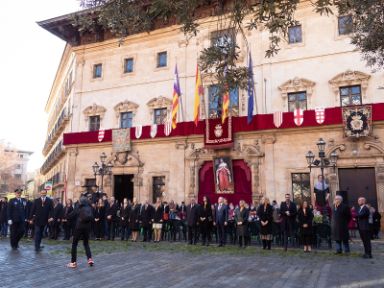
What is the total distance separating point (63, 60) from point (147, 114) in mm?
17607

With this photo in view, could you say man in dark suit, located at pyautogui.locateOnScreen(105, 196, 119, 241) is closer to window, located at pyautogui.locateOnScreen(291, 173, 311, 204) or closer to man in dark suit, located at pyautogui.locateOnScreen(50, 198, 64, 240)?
man in dark suit, located at pyautogui.locateOnScreen(50, 198, 64, 240)

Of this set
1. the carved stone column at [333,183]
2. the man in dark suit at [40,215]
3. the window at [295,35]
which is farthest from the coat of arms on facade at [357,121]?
the man in dark suit at [40,215]

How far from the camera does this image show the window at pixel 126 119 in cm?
2722

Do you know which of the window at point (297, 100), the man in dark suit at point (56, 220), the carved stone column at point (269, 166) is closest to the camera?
the man in dark suit at point (56, 220)

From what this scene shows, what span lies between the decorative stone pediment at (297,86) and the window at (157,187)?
9.45 m

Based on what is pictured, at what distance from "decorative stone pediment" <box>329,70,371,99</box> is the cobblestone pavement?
1161cm

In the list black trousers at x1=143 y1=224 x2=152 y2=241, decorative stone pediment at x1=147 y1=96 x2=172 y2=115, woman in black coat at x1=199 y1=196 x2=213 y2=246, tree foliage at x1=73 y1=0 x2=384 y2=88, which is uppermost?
decorative stone pediment at x1=147 y1=96 x2=172 y2=115

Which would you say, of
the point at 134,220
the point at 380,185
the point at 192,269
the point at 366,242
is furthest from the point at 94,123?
the point at 366,242

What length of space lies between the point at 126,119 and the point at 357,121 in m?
15.3

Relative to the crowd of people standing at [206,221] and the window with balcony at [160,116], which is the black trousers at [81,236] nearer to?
the crowd of people standing at [206,221]

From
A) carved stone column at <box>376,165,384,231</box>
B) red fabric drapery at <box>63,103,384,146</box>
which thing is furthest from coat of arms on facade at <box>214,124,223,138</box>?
carved stone column at <box>376,165,384,231</box>

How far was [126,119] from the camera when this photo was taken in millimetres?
27391

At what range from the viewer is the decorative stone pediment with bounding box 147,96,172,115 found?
84.8ft

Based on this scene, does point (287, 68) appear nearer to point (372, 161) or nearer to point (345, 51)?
point (345, 51)
